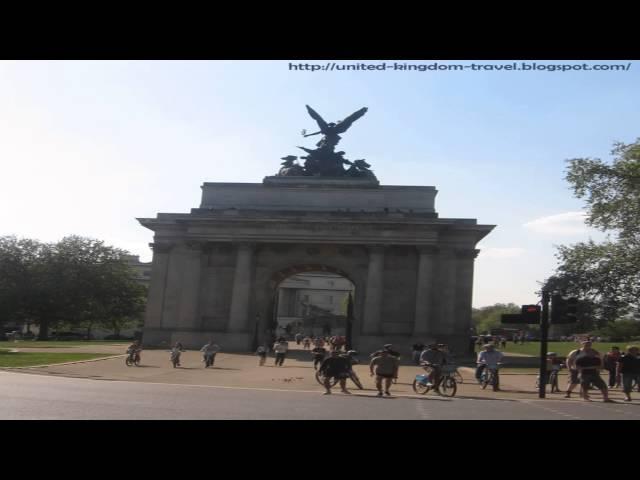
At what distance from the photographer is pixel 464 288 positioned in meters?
48.1

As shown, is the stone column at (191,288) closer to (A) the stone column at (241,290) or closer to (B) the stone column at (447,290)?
(A) the stone column at (241,290)

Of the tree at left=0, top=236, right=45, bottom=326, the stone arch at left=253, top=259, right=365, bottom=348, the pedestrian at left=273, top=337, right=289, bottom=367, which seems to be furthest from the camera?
the tree at left=0, top=236, right=45, bottom=326

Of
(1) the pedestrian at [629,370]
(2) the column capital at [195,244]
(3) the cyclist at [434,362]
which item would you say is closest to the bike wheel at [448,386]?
(3) the cyclist at [434,362]

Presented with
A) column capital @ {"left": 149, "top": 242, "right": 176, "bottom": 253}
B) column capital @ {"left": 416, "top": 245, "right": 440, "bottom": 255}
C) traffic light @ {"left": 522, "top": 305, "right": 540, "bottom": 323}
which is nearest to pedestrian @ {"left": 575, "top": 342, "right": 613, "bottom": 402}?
traffic light @ {"left": 522, "top": 305, "right": 540, "bottom": 323}

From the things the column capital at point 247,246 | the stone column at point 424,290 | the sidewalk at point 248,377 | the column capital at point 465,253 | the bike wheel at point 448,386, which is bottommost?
the sidewalk at point 248,377

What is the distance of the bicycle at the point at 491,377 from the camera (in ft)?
72.1

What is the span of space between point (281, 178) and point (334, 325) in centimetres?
4622

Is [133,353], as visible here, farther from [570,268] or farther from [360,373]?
[570,268]

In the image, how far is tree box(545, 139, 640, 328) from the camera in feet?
111

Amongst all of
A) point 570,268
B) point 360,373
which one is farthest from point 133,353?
point 570,268

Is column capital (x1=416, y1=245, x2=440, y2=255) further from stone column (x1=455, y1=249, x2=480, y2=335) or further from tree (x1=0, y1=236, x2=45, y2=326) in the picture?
tree (x1=0, y1=236, x2=45, y2=326)

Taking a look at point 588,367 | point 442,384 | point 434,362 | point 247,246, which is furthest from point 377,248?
point 588,367

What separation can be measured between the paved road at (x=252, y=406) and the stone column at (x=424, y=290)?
2717 cm

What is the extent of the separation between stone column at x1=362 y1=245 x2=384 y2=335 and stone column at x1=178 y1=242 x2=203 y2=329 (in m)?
12.7
